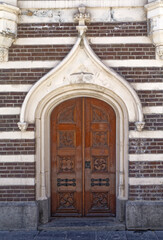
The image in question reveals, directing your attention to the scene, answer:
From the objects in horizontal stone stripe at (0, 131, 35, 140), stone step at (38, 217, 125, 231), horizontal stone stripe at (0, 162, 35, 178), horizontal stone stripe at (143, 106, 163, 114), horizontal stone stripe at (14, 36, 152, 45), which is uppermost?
horizontal stone stripe at (14, 36, 152, 45)

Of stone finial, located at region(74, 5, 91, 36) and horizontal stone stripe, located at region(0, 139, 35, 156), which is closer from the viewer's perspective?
stone finial, located at region(74, 5, 91, 36)

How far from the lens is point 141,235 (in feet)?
17.0

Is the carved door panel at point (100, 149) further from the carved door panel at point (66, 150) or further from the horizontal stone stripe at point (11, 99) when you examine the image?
the horizontal stone stripe at point (11, 99)

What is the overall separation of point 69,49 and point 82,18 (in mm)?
614

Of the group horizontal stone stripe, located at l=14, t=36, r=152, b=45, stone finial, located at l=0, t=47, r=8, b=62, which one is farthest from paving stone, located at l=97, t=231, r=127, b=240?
Answer: stone finial, located at l=0, t=47, r=8, b=62

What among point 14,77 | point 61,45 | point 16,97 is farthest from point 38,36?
point 16,97

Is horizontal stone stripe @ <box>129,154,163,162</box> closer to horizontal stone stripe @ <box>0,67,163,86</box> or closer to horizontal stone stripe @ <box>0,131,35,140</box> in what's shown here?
horizontal stone stripe @ <box>0,67,163,86</box>

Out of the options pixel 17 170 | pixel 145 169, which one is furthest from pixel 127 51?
pixel 17 170

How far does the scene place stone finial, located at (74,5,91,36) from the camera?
17.4ft

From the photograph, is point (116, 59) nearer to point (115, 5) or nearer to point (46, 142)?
point (115, 5)

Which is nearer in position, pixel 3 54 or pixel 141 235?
pixel 141 235

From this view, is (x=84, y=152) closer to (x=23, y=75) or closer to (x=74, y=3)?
(x=23, y=75)

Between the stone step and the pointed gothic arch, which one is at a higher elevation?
the pointed gothic arch

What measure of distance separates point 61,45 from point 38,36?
0.48m
